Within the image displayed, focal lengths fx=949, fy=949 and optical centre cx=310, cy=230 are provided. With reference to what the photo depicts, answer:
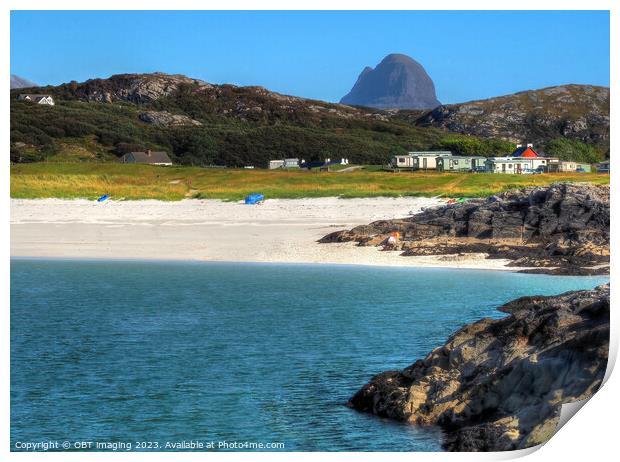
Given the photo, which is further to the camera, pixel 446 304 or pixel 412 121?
pixel 412 121

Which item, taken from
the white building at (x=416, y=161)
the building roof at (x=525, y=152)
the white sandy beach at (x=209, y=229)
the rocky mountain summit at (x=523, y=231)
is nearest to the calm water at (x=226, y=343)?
the white sandy beach at (x=209, y=229)

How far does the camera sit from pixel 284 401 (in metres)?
12.9

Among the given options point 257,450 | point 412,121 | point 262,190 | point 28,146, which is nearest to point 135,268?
point 262,190

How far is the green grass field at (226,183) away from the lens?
3834cm

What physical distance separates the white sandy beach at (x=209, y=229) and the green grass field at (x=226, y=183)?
121 cm

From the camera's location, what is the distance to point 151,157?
6053cm

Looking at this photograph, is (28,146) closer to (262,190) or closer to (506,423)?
(262,190)

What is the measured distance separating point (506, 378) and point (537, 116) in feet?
280

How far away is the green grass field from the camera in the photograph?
38.3 metres

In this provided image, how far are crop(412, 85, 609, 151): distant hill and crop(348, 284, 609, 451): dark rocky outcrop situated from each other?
5411cm

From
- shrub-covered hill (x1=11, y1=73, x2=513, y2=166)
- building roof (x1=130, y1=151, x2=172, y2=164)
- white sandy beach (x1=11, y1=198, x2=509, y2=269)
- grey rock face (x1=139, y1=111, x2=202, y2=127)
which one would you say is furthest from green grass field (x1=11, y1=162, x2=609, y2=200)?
grey rock face (x1=139, y1=111, x2=202, y2=127)

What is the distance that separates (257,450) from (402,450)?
5.34ft

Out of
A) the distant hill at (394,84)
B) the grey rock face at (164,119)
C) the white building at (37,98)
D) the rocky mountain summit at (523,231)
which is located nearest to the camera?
the distant hill at (394,84)

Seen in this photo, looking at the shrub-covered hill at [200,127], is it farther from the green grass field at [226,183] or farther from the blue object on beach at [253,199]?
the blue object on beach at [253,199]
